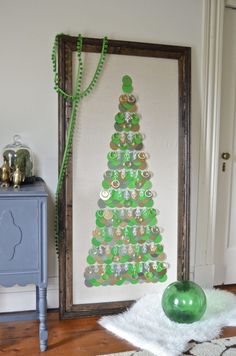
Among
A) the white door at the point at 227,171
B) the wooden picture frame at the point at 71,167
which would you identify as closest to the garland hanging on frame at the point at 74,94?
the wooden picture frame at the point at 71,167

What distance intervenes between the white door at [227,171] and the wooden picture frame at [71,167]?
0.35 m

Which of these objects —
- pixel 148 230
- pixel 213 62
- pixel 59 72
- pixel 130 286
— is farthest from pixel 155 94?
pixel 130 286

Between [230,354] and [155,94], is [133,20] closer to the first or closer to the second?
[155,94]

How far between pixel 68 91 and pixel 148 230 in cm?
94

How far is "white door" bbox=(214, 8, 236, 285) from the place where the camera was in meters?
2.25

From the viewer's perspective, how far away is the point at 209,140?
2174 mm

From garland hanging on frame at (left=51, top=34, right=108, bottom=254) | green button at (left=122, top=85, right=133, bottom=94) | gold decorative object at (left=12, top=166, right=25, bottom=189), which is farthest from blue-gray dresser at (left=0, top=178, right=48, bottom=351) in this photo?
green button at (left=122, top=85, right=133, bottom=94)

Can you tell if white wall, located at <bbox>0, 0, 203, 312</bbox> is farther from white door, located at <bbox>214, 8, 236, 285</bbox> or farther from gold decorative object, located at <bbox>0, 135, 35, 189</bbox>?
white door, located at <bbox>214, 8, 236, 285</bbox>

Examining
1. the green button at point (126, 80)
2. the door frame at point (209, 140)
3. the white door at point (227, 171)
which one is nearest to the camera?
the green button at point (126, 80)

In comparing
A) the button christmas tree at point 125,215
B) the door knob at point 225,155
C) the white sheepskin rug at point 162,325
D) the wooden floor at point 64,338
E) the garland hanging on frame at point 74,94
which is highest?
the garland hanging on frame at point 74,94

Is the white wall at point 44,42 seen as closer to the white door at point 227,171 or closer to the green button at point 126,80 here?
the green button at point 126,80

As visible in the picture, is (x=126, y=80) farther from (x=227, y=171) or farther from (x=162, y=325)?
(x=162, y=325)

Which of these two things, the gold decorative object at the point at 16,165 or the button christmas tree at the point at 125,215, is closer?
the gold decorative object at the point at 16,165

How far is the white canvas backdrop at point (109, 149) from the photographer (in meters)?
1.96
